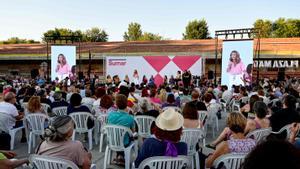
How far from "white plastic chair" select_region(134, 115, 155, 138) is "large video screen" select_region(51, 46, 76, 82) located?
1342 cm

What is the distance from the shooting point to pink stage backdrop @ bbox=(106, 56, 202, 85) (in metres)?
20.5

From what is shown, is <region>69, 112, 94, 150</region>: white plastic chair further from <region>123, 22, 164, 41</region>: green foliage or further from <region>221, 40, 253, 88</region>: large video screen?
<region>123, 22, 164, 41</region>: green foliage

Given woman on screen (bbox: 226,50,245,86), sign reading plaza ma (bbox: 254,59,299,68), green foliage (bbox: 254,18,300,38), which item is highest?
green foliage (bbox: 254,18,300,38)

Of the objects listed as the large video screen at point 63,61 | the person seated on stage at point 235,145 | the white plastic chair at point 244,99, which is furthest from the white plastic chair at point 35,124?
the large video screen at point 63,61

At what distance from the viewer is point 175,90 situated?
33.2 ft

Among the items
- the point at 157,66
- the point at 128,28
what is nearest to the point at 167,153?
the point at 157,66

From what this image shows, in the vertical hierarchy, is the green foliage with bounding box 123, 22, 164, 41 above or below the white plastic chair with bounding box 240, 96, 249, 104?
above

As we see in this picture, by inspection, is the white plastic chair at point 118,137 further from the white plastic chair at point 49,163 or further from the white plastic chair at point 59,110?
the white plastic chair at point 59,110

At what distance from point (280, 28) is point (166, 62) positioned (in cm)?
3095

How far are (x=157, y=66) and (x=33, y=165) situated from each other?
18476 mm

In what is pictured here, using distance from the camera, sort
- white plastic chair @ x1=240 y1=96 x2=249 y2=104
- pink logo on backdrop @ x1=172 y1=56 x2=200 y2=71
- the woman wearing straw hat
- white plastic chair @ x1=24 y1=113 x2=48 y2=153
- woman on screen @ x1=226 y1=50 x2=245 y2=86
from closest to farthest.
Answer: the woman wearing straw hat
white plastic chair @ x1=24 y1=113 x2=48 y2=153
white plastic chair @ x1=240 y1=96 x2=249 y2=104
woman on screen @ x1=226 y1=50 x2=245 y2=86
pink logo on backdrop @ x1=172 y1=56 x2=200 y2=71

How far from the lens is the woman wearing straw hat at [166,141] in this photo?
3258mm

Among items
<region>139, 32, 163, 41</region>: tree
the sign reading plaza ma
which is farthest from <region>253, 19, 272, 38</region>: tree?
the sign reading plaza ma

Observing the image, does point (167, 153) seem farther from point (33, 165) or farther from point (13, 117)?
point (13, 117)
